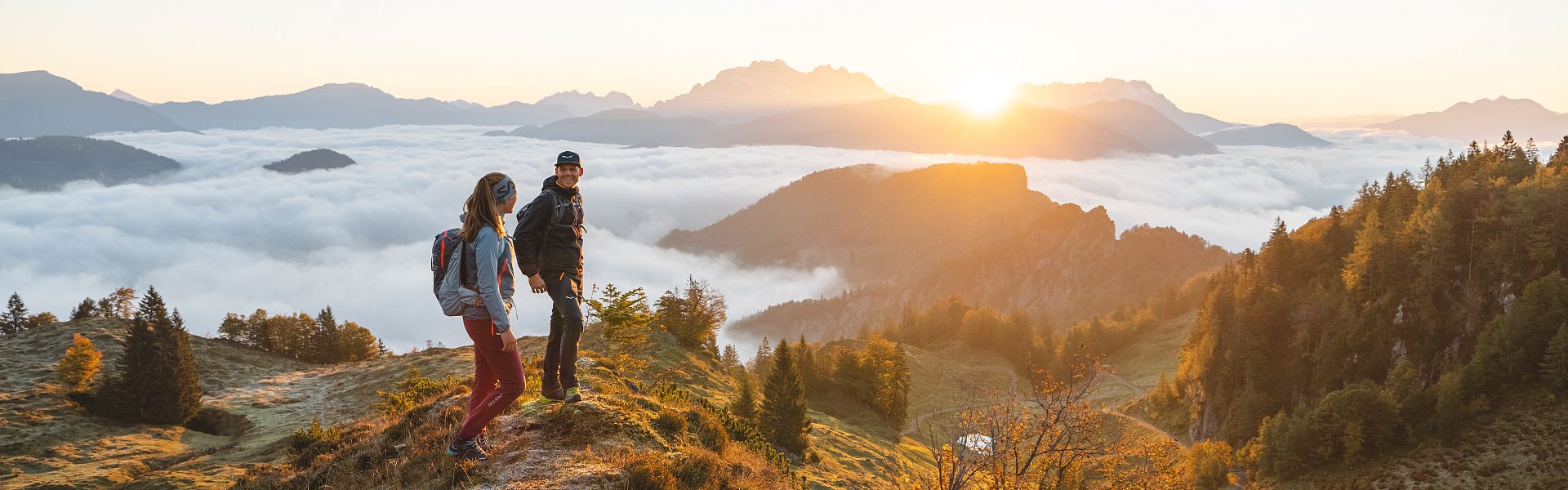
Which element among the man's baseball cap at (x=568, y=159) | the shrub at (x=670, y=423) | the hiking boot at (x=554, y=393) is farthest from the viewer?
the shrub at (x=670, y=423)

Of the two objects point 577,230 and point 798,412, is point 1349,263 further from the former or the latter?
point 577,230

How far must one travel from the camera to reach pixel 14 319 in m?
79.1

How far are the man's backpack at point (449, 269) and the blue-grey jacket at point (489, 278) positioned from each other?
3.9 inches

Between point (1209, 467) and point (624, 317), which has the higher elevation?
point (624, 317)

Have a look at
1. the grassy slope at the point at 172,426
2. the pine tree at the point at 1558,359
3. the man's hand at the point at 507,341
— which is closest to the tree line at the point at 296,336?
the grassy slope at the point at 172,426

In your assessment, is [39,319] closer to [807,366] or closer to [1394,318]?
[807,366]

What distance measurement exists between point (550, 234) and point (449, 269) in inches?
82.9

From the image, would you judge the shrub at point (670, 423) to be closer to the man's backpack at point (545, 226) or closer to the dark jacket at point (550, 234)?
the dark jacket at point (550, 234)

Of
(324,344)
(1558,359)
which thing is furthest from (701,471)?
(324,344)

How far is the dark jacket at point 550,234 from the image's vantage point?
436 inches

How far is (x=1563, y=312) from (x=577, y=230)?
70699mm

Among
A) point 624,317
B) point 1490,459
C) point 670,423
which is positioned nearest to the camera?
point 670,423

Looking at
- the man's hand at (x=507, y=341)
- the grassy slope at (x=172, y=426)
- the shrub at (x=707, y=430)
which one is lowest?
the grassy slope at (x=172, y=426)

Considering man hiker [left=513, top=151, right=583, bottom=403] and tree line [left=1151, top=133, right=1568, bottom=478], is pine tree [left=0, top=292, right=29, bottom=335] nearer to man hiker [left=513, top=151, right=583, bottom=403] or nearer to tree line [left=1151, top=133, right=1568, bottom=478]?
man hiker [left=513, top=151, right=583, bottom=403]
